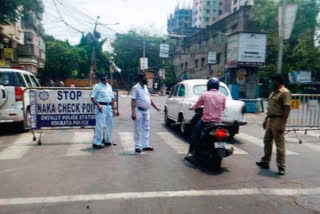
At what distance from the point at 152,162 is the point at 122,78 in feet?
168

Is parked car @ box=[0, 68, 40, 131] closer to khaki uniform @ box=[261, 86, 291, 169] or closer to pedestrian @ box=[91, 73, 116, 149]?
pedestrian @ box=[91, 73, 116, 149]

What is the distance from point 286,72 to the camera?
1291 inches

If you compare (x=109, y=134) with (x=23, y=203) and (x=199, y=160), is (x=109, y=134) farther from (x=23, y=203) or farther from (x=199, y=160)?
(x=23, y=203)

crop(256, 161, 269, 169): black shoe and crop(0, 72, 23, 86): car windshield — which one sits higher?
crop(0, 72, 23, 86): car windshield

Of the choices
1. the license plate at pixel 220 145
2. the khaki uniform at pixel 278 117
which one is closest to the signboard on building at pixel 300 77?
the khaki uniform at pixel 278 117

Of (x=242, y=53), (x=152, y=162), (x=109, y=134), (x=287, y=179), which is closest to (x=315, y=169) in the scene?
(x=287, y=179)

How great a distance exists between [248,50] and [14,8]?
13780 millimetres

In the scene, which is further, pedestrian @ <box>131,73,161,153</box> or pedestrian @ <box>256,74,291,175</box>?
pedestrian @ <box>131,73,161,153</box>

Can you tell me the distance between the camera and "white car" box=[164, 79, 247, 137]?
8250 millimetres

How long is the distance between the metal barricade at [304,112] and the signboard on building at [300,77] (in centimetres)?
2325

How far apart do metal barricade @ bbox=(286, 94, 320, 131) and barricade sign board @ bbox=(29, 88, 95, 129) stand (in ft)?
21.0

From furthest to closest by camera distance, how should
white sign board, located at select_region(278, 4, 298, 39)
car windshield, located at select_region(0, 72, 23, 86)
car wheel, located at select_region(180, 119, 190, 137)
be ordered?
white sign board, located at select_region(278, 4, 298, 39) → car wheel, located at select_region(180, 119, 190, 137) → car windshield, located at select_region(0, 72, 23, 86)

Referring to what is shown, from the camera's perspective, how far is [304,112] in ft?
31.6

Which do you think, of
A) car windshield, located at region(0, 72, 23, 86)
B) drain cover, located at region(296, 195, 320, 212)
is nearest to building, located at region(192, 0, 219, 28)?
car windshield, located at region(0, 72, 23, 86)
